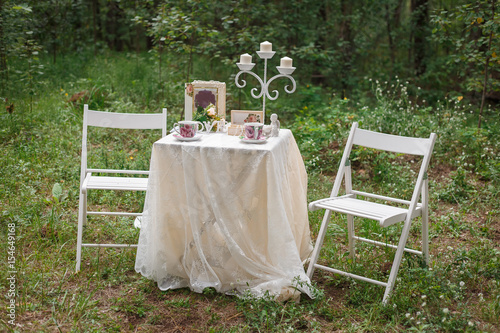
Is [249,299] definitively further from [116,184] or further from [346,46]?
[346,46]

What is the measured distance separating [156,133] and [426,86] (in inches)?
259

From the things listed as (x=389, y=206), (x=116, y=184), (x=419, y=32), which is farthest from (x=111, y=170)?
(x=419, y=32)

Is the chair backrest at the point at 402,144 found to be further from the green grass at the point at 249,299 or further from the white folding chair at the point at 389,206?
the green grass at the point at 249,299

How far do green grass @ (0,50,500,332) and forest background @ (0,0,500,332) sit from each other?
0.05 ft

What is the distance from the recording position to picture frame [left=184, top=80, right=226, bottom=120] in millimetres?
3820

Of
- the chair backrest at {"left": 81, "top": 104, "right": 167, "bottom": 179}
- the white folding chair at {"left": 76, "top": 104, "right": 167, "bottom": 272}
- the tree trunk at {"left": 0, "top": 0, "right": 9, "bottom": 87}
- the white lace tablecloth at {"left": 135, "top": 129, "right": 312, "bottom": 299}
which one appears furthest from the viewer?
the tree trunk at {"left": 0, "top": 0, "right": 9, "bottom": 87}

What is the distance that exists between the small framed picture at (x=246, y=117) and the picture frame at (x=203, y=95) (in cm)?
13

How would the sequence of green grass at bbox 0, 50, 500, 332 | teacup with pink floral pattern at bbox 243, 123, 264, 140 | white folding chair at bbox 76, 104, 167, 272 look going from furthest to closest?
white folding chair at bbox 76, 104, 167, 272
teacup with pink floral pattern at bbox 243, 123, 264, 140
green grass at bbox 0, 50, 500, 332

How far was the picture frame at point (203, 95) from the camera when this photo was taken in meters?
3.82

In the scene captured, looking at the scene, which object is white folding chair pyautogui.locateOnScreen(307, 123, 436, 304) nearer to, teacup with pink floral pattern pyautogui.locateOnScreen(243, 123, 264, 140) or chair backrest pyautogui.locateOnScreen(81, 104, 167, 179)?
teacup with pink floral pattern pyautogui.locateOnScreen(243, 123, 264, 140)

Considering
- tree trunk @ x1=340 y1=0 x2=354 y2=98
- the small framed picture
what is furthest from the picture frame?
tree trunk @ x1=340 y1=0 x2=354 y2=98

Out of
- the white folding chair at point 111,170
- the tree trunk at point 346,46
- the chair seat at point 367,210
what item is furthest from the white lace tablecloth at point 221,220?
the tree trunk at point 346,46

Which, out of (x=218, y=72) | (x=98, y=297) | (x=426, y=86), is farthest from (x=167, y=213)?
(x=426, y=86)

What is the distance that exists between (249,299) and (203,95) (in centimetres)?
157
